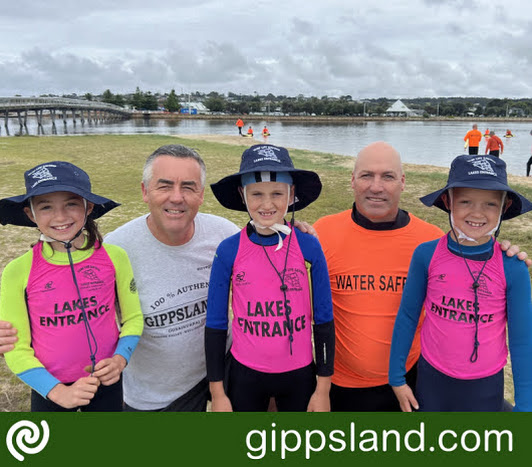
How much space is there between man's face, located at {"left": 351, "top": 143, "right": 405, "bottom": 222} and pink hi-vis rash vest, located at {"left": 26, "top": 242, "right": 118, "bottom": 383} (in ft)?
5.98

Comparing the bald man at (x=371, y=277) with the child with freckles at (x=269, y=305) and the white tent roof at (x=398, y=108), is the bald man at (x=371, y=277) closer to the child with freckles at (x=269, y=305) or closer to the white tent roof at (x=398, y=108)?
the child with freckles at (x=269, y=305)

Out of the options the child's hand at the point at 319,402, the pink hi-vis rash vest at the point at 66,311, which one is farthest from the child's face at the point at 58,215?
the child's hand at the point at 319,402

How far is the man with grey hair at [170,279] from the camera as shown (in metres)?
2.59

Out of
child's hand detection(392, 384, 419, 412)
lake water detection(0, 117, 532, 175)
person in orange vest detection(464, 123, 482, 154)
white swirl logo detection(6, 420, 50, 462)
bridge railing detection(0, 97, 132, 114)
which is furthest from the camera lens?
bridge railing detection(0, 97, 132, 114)

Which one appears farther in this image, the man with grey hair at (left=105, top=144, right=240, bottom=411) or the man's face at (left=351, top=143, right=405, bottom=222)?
the man's face at (left=351, top=143, right=405, bottom=222)

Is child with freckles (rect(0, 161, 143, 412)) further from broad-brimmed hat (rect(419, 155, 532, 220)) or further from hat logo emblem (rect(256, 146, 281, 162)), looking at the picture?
broad-brimmed hat (rect(419, 155, 532, 220))

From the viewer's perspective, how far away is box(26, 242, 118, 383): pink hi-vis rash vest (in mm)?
2297

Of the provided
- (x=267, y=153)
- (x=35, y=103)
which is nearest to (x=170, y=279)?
(x=267, y=153)

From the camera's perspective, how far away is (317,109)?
144 meters

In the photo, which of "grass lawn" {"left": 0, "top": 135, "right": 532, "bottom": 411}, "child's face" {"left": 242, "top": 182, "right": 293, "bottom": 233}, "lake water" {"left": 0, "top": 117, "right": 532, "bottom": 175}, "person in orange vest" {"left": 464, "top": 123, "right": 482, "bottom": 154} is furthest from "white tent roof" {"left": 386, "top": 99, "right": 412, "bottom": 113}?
"child's face" {"left": 242, "top": 182, "right": 293, "bottom": 233}

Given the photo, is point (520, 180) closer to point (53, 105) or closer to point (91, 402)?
point (91, 402)

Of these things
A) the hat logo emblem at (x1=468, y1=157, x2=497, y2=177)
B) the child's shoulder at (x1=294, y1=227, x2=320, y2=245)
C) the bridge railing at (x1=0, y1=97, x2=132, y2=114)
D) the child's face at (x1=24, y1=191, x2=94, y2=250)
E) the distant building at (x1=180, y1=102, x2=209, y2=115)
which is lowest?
the child's shoulder at (x1=294, y1=227, x2=320, y2=245)

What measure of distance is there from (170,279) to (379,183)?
162 centimetres

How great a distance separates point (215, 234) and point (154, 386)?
3.89 ft
